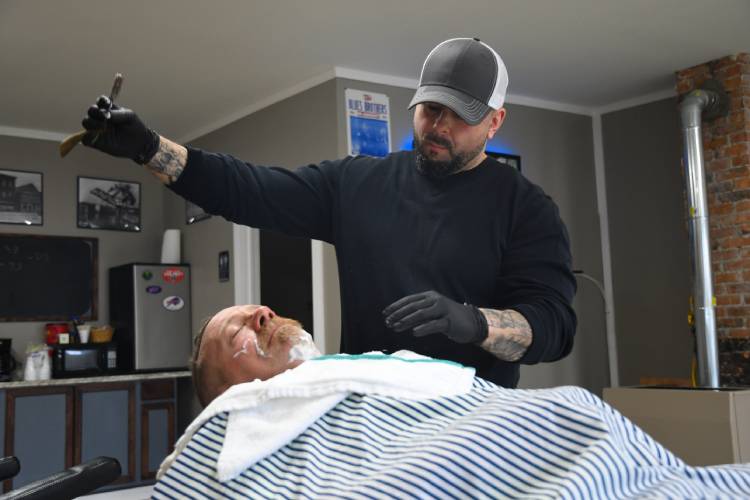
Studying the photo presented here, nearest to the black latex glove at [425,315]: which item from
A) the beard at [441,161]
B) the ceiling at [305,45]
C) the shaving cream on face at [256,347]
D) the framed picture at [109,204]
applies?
the shaving cream on face at [256,347]

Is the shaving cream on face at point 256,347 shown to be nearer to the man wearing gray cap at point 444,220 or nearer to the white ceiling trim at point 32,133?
the man wearing gray cap at point 444,220

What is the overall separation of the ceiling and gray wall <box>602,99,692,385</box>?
0.33 metres

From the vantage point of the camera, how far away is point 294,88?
5.52 metres

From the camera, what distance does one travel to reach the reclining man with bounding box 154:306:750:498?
42.6 inches

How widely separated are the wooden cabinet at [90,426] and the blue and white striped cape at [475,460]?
4555 millimetres

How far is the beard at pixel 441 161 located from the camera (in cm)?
197

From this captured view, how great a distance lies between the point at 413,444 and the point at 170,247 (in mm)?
5703

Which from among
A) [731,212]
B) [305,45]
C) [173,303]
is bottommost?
[173,303]

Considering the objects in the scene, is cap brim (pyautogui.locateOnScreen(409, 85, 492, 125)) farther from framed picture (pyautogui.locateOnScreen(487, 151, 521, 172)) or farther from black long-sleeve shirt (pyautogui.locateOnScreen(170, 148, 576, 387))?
framed picture (pyautogui.locateOnScreen(487, 151, 521, 172))

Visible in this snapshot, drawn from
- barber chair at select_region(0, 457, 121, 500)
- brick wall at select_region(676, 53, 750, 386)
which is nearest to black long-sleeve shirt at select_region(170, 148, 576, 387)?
barber chair at select_region(0, 457, 121, 500)

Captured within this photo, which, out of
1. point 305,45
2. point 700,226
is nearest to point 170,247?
point 305,45

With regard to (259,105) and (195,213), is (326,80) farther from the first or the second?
(195,213)

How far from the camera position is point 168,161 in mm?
1868

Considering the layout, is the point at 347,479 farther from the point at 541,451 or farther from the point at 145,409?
the point at 145,409
